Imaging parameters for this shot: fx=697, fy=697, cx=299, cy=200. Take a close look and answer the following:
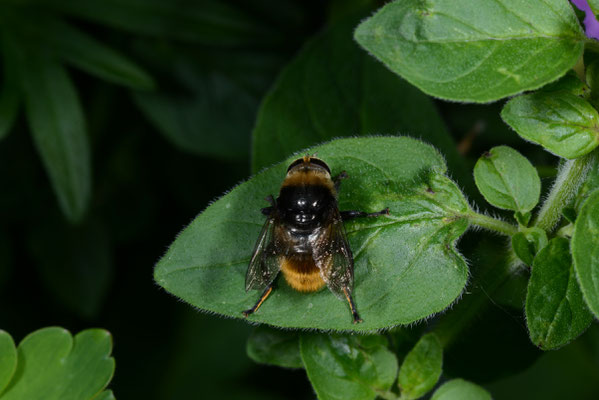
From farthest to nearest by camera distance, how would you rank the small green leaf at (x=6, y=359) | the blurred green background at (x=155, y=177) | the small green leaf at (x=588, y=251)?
the blurred green background at (x=155, y=177) < the small green leaf at (x=6, y=359) < the small green leaf at (x=588, y=251)

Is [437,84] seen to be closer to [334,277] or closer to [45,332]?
[334,277]

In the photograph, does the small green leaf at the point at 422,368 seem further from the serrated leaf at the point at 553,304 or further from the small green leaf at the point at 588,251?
the small green leaf at the point at 588,251

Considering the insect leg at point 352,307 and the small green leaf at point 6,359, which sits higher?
the insect leg at point 352,307

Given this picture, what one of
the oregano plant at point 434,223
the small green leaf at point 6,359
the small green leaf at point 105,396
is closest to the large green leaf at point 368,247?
the oregano plant at point 434,223

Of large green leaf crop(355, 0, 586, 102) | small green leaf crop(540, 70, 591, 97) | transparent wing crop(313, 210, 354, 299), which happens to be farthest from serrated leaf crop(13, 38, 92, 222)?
small green leaf crop(540, 70, 591, 97)

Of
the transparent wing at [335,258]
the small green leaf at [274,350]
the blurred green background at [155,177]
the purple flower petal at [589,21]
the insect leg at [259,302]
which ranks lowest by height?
the blurred green background at [155,177]

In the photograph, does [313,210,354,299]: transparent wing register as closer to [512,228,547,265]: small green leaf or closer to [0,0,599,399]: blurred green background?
[512,228,547,265]: small green leaf

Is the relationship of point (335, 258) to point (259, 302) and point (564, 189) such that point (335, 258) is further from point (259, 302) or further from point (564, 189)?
point (564, 189)

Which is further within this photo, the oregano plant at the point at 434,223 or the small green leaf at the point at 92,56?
the small green leaf at the point at 92,56
